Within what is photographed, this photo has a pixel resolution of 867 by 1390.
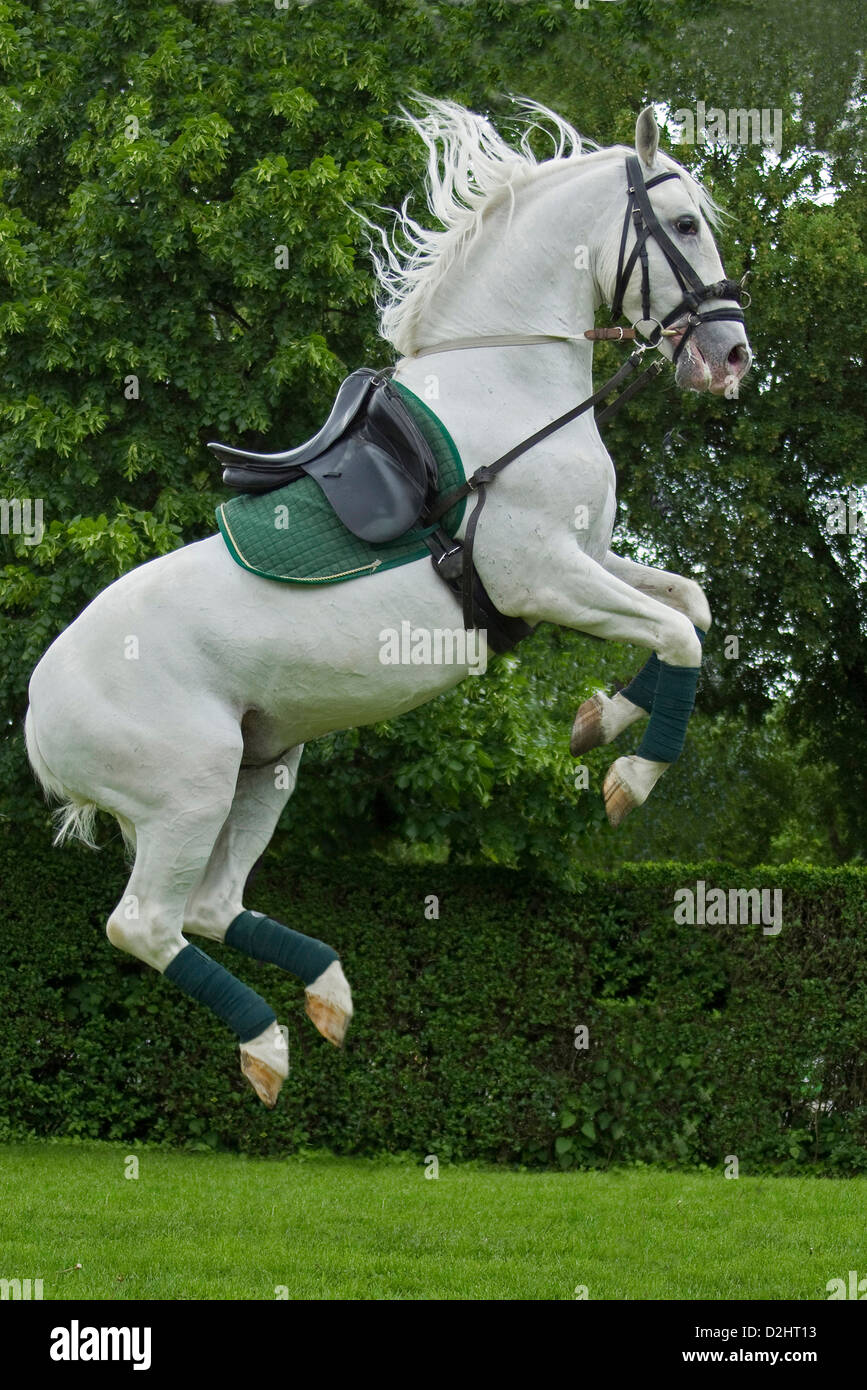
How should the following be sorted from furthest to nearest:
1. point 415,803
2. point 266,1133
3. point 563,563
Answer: point 266,1133 → point 415,803 → point 563,563

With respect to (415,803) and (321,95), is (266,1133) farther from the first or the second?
(321,95)

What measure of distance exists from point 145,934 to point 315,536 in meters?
1.33

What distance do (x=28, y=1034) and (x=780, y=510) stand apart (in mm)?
9746

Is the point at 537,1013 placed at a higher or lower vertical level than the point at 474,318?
lower

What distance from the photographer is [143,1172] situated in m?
11.3

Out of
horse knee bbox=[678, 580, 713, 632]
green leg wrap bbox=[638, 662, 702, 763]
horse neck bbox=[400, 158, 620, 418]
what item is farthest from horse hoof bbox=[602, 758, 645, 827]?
horse neck bbox=[400, 158, 620, 418]

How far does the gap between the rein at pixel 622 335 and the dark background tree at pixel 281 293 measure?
5167mm

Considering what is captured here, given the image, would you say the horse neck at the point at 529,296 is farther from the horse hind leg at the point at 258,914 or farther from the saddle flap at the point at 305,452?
the horse hind leg at the point at 258,914

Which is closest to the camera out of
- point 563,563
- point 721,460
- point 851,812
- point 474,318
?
point 563,563

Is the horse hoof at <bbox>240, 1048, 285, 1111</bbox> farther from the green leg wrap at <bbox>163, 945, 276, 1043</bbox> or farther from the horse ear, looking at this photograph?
the horse ear

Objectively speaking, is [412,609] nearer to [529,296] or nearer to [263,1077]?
[529,296]

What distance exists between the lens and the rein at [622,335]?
4.70 m

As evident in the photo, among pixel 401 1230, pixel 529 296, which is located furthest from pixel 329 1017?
pixel 401 1230

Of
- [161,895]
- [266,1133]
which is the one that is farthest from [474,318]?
[266,1133]
